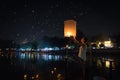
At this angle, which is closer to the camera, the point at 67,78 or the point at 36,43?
the point at 67,78

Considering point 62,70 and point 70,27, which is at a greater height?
point 70,27

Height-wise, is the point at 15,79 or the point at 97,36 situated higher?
the point at 97,36

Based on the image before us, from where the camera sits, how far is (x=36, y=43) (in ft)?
301

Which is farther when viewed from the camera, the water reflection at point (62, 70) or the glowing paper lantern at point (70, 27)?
the water reflection at point (62, 70)

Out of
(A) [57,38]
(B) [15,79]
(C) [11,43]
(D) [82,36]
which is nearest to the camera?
(D) [82,36]

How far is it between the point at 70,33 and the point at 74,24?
15.6 inches

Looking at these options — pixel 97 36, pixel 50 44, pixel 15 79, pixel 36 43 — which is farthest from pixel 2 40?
pixel 15 79

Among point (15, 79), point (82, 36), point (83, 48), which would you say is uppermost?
point (82, 36)

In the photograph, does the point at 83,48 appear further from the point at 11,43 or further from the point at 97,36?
the point at 11,43

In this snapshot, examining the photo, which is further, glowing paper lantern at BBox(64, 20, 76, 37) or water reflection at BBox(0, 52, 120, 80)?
water reflection at BBox(0, 52, 120, 80)

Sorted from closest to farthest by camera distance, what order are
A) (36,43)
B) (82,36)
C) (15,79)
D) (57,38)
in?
1. (82,36)
2. (15,79)
3. (57,38)
4. (36,43)

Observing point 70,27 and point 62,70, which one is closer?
point 70,27

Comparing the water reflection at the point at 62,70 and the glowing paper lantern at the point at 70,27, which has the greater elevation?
the glowing paper lantern at the point at 70,27

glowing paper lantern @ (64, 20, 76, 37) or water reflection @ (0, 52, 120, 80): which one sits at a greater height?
glowing paper lantern @ (64, 20, 76, 37)
